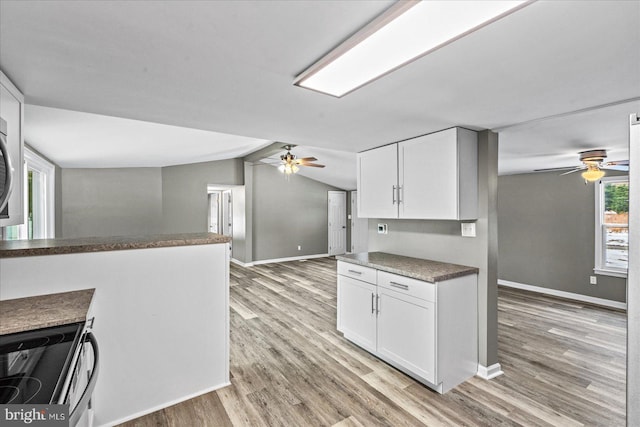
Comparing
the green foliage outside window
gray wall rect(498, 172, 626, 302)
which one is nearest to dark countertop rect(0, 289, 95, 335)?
gray wall rect(498, 172, 626, 302)

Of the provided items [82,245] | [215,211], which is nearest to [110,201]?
[215,211]

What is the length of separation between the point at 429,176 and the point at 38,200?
522 cm

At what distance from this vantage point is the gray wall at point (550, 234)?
4711 millimetres

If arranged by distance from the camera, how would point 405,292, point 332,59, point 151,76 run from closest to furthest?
point 332,59
point 151,76
point 405,292

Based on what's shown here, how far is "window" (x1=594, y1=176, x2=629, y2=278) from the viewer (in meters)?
4.45

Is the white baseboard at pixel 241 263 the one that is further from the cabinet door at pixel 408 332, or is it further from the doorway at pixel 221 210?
the cabinet door at pixel 408 332

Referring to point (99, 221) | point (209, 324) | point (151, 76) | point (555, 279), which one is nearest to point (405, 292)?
point (209, 324)

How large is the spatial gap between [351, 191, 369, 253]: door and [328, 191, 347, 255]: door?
28 cm

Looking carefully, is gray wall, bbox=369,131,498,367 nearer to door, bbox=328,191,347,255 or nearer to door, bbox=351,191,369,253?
door, bbox=351,191,369,253

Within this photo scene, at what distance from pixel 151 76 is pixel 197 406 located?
7.43ft

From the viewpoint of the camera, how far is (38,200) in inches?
167

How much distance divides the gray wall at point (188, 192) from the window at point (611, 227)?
735 cm

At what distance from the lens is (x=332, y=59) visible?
4.40 feet

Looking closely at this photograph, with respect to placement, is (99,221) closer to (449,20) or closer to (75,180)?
(75,180)
